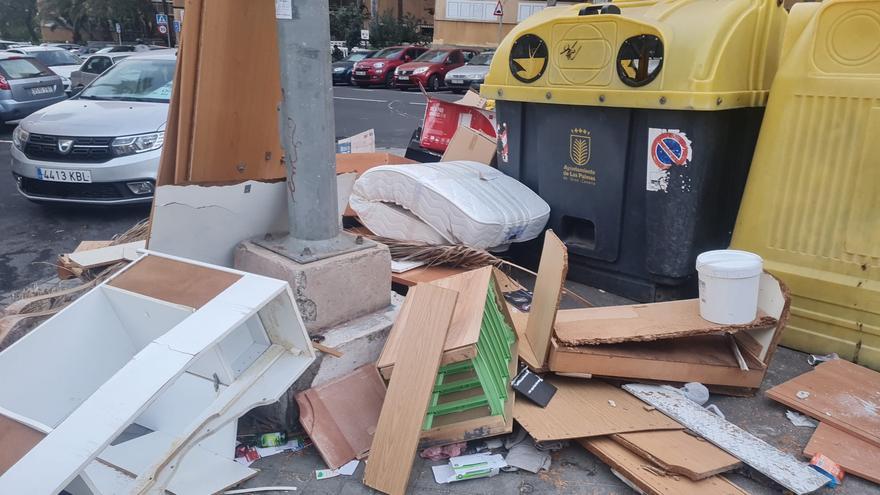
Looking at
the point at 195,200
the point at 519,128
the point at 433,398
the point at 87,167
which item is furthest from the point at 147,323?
the point at 87,167

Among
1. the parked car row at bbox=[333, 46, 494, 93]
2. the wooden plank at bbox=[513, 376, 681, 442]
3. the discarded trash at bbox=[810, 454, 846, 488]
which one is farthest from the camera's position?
the parked car row at bbox=[333, 46, 494, 93]

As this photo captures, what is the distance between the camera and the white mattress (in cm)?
373

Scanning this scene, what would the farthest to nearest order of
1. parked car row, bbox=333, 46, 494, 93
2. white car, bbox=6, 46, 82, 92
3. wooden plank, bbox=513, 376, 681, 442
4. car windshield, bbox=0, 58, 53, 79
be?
parked car row, bbox=333, 46, 494, 93 → white car, bbox=6, 46, 82, 92 → car windshield, bbox=0, 58, 53, 79 → wooden plank, bbox=513, 376, 681, 442

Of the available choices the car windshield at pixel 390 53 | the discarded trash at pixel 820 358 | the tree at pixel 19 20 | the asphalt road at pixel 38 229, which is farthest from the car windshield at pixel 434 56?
the tree at pixel 19 20

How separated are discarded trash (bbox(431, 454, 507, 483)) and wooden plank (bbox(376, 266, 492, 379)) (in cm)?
38

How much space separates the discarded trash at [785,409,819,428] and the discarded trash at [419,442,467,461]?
1.42m

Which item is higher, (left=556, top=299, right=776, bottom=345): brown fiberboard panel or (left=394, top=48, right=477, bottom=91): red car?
(left=394, top=48, right=477, bottom=91): red car

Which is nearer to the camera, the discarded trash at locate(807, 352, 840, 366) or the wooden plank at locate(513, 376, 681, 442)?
the wooden plank at locate(513, 376, 681, 442)

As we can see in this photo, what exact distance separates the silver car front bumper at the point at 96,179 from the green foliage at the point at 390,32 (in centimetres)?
2520

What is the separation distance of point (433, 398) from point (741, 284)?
1.44m

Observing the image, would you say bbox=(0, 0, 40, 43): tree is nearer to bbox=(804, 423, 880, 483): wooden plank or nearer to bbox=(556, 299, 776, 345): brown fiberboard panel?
bbox=(556, 299, 776, 345): brown fiberboard panel

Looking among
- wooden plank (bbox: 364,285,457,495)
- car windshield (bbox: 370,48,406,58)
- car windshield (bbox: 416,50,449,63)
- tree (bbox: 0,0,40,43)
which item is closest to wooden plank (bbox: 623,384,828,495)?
wooden plank (bbox: 364,285,457,495)

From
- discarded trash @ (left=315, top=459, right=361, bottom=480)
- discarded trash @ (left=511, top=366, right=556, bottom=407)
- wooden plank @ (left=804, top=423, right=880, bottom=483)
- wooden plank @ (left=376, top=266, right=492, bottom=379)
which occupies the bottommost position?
discarded trash @ (left=315, top=459, right=361, bottom=480)

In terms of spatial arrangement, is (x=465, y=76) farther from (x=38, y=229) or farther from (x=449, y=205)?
Answer: (x=449, y=205)
